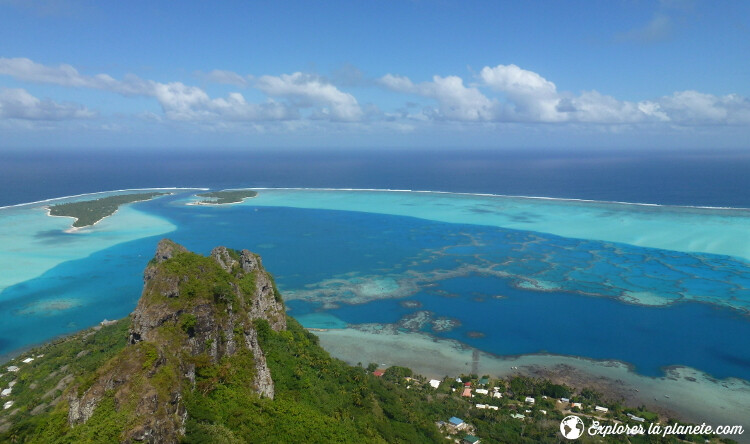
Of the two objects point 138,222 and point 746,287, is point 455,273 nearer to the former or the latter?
point 746,287

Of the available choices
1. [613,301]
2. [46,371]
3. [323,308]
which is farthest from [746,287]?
[46,371]

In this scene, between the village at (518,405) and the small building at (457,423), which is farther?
the village at (518,405)

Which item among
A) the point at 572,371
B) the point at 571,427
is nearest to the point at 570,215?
the point at 572,371

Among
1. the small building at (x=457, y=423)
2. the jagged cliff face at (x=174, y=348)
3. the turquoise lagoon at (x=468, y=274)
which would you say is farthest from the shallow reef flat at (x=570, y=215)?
the jagged cliff face at (x=174, y=348)

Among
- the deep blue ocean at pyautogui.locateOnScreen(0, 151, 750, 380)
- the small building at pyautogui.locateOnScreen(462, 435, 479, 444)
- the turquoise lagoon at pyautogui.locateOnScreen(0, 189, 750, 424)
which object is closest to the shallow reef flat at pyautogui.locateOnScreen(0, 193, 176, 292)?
the turquoise lagoon at pyautogui.locateOnScreen(0, 189, 750, 424)

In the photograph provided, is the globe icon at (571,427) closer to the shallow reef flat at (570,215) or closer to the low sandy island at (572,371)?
the low sandy island at (572,371)

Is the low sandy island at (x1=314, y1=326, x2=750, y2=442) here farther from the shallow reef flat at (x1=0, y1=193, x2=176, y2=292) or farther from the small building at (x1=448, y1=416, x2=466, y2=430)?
the shallow reef flat at (x1=0, y1=193, x2=176, y2=292)
